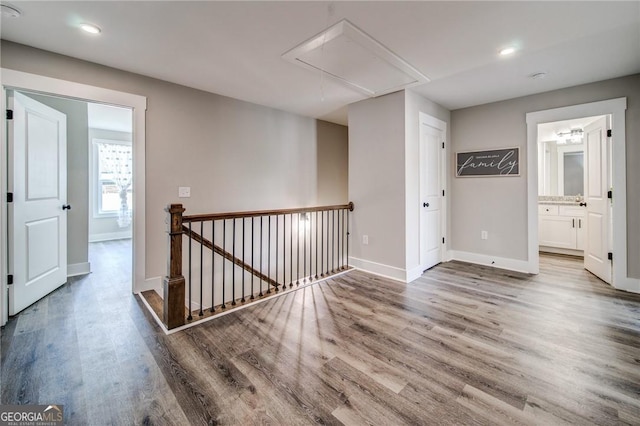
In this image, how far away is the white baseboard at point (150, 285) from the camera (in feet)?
10.1

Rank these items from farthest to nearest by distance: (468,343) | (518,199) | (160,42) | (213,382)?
1. (518,199)
2. (160,42)
3. (468,343)
4. (213,382)

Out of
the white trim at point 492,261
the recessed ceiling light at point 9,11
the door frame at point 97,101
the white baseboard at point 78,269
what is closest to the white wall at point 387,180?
the white trim at point 492,261

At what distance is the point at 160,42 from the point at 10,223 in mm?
2113

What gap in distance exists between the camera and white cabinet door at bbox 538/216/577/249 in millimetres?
4789

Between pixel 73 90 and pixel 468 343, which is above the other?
pixel 73 90

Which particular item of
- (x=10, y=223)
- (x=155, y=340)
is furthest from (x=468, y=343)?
(x=10, y=223)

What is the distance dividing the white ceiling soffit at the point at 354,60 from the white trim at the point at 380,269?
7.50ft

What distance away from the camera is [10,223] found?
2463mm

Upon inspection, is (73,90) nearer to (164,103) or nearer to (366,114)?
(164,103)

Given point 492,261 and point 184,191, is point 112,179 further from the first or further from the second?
point 492,261

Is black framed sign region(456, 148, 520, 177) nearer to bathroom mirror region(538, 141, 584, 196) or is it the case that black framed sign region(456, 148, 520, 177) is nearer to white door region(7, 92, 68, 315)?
bathroom mirror region(538, 141, 584, 196)

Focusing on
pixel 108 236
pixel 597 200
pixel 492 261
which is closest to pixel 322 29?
pixel 492 261

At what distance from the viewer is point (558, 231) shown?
4.95 m

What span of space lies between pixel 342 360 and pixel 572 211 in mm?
5328
